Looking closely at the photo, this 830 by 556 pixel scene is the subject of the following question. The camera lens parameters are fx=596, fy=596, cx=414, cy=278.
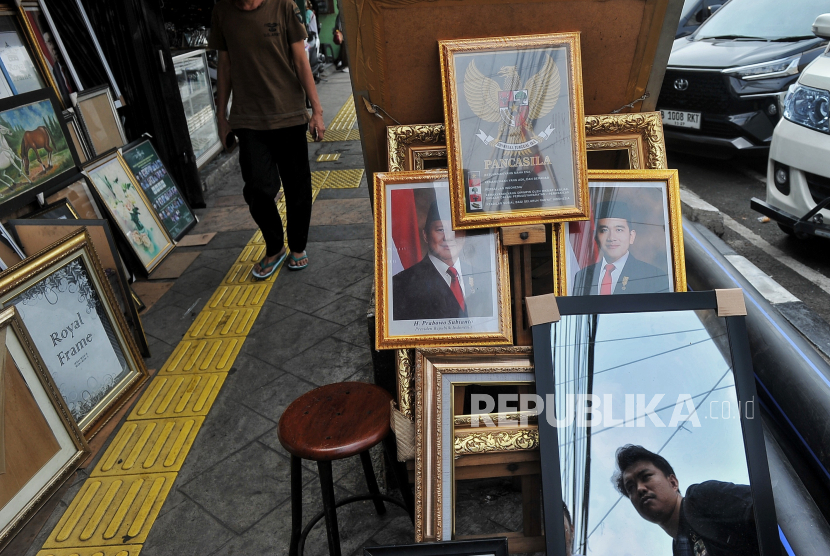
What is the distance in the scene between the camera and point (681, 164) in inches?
269

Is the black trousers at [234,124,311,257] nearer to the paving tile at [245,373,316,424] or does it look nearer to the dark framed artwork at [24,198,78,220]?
the dark framed artwork at [24,198,78,220]

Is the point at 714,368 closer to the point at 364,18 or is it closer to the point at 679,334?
the point at 679,334

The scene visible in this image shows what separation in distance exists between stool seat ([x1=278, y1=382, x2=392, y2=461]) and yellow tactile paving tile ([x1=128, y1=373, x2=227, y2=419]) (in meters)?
1.40

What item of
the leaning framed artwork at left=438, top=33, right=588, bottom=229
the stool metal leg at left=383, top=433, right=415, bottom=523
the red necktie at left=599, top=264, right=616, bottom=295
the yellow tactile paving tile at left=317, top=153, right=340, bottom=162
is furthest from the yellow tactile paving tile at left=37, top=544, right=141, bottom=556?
the yellow tactile paving tile at left=317, top=153, right=340, bottom=162

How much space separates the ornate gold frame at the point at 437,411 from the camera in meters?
1.74

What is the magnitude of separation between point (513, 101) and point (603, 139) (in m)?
0.40

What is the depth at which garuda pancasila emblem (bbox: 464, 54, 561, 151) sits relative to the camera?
1.92 metres

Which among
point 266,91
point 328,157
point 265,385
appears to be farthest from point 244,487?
point 328,157

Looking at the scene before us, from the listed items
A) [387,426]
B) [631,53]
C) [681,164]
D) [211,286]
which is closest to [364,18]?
[631,53]

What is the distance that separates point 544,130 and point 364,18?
2.33ft

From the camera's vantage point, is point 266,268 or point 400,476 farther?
point 266,268

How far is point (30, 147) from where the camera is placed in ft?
11.9

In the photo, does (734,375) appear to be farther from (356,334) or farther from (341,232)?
(341,232)

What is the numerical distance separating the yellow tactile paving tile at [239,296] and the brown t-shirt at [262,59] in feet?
3.95
